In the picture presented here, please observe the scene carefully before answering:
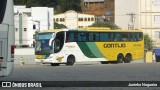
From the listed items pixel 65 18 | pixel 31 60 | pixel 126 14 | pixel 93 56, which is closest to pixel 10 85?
pixel 93 56

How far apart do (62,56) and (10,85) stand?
3410 cm

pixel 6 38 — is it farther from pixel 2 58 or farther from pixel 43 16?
pixel 43 16

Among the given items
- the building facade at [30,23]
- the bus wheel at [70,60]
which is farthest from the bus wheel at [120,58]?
the building facade at [30,23]

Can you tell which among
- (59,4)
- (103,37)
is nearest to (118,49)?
(103,37)

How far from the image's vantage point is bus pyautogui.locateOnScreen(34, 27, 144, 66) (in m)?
44.9

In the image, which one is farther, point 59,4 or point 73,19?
point 59,4

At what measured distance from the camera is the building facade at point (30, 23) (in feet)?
348

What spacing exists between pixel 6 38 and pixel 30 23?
9360 cm

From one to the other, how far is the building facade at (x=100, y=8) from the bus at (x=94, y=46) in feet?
265

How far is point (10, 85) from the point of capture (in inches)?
427

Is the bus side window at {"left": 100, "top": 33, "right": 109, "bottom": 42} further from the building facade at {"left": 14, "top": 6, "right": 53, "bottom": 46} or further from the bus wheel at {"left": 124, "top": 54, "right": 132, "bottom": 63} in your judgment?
the building facade at {"left": 14, "top": 6, "right": 53, "bottom": 46}

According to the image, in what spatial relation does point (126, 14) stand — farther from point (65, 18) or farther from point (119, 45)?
point (119, 45)

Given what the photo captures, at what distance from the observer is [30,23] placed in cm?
10869

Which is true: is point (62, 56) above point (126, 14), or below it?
below
